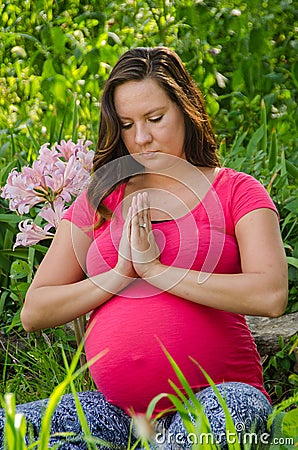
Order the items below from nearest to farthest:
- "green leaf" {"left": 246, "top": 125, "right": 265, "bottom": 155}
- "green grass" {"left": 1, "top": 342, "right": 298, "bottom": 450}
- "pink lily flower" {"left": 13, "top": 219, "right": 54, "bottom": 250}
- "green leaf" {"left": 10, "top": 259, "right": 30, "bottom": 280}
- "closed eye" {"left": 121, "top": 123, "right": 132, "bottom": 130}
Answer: "green grass" {"left": 1, "top": 342, "right": 298, "bottom": 450}
"closed eye" {"left": 121, "top": 123, "right": 132, "bottom": 130}
"pink lily flower" {"left": 13, "top": 219, "right": 54, "bottom": 250}
"green leaf" {"left": 10, "top": 259, "right": 30, "bottom": 280}
"green leaf" {"left": 246, "top": 125, "right": 265, "bottom": 155}

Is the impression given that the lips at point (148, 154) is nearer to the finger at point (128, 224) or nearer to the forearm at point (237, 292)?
the finger at point (128, 224)

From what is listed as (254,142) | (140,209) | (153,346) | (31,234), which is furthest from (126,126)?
(254,142)

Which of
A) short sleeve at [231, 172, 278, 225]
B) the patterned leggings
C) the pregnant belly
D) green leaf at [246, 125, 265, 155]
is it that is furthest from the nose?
green leaf at [246, 125, 265, 155]

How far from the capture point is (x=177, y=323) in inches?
86.0

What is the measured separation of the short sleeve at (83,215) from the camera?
247 centimetres

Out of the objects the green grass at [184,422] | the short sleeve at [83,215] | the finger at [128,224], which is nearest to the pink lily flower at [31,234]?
the short sleeve at [83,215]

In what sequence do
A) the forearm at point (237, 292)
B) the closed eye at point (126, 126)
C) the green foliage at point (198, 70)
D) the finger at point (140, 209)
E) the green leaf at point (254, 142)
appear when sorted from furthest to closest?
the green foliage at point (198, 70) < the green leaf at point (254, 142) < the closed eye at point (126, 126) < the finger at point (140, 209) < the forearm at point (237, 292)

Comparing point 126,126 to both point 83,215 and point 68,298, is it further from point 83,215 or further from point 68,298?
point 68,298

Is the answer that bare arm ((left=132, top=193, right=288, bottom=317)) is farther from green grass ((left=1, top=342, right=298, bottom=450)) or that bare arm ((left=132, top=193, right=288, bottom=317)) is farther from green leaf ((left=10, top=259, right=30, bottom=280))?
green leaf ((left=10, top=259, right=30, bottom=280))

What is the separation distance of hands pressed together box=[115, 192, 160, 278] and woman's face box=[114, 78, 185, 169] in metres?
0.14

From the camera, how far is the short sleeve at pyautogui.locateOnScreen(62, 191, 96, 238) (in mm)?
2467

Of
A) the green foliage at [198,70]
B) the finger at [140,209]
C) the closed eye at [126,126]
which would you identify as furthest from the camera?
the green foliage at [198,70]

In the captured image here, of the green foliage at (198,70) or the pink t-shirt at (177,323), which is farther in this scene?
the green foliage at (198,70)

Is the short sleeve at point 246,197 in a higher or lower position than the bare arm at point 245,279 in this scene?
higher
